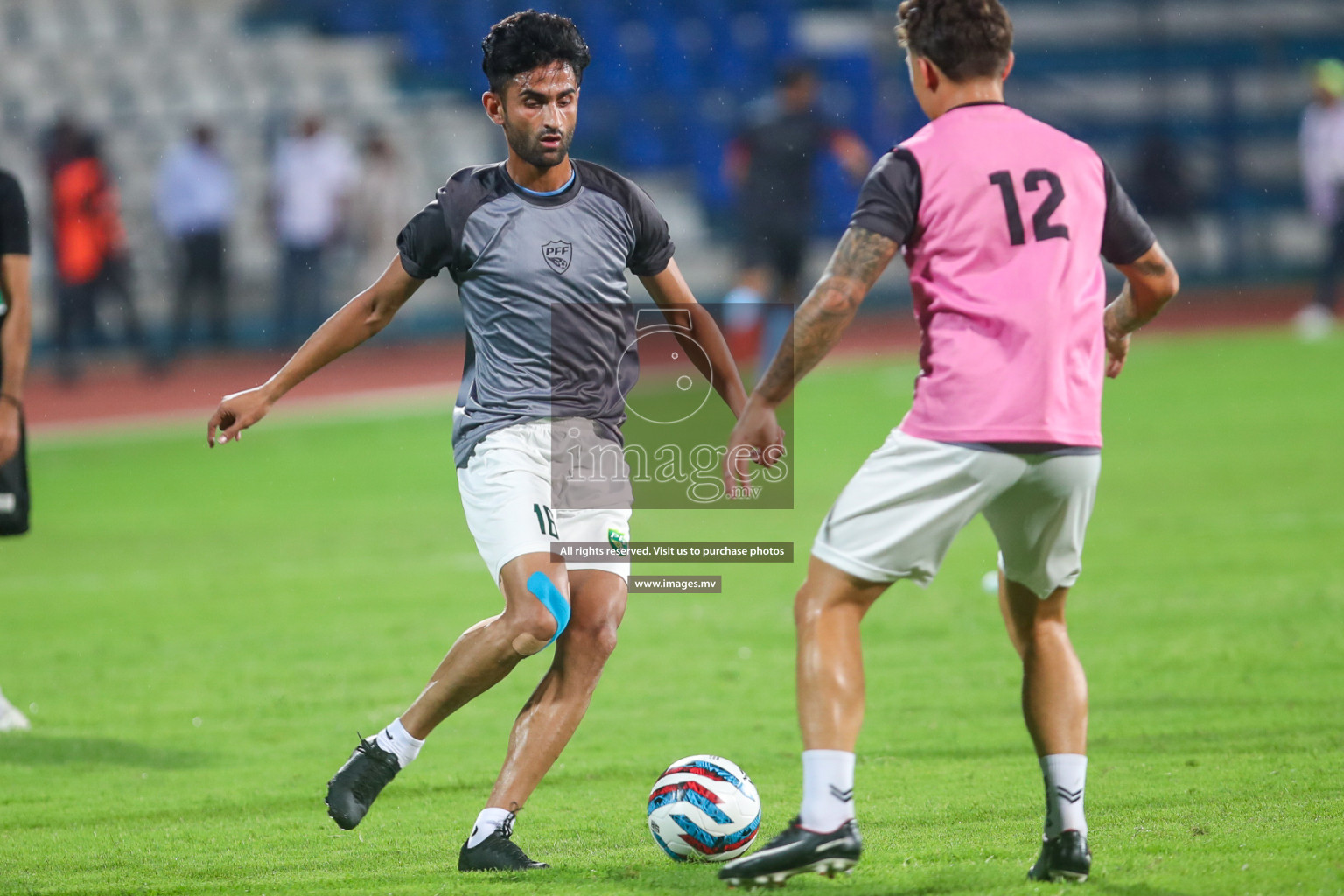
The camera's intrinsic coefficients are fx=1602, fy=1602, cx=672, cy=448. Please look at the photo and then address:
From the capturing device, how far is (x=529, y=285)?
4.67m

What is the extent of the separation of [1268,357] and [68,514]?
12550mm

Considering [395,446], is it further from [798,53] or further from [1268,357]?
[798,53]

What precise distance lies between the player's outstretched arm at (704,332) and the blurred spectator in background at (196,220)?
15303mm

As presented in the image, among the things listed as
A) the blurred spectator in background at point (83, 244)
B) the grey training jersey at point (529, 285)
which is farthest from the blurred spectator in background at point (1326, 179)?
the grey training jersey at point (529, 285)

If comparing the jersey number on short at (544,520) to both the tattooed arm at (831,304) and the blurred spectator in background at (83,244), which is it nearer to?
the tattooed arm at (831,304)

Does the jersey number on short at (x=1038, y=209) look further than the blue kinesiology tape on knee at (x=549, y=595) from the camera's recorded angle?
No

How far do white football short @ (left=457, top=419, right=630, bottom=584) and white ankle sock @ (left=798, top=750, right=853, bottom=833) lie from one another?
1.13 meters

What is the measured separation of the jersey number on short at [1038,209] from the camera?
3.76m

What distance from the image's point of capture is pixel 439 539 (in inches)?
427

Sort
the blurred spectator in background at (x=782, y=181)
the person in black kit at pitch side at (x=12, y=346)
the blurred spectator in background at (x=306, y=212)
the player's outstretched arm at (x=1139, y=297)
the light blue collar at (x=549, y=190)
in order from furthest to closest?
the blurred spectator in background at (x=306, y=212) → the blurred spectator in background at (x=782, y=181) → the person in black kit at pitch side at (x=12, y=346) → the light blue collar at (x=549, y=190) → the player's outstretched arm at (x=1139, y=297)

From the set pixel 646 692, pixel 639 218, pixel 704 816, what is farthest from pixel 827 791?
pixel 646 692

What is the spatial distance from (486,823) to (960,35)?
243cm

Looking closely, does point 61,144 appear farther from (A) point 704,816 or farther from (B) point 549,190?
(A) point 704,816

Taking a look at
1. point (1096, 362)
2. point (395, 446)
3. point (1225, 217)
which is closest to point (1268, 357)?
point (1225, 217)
